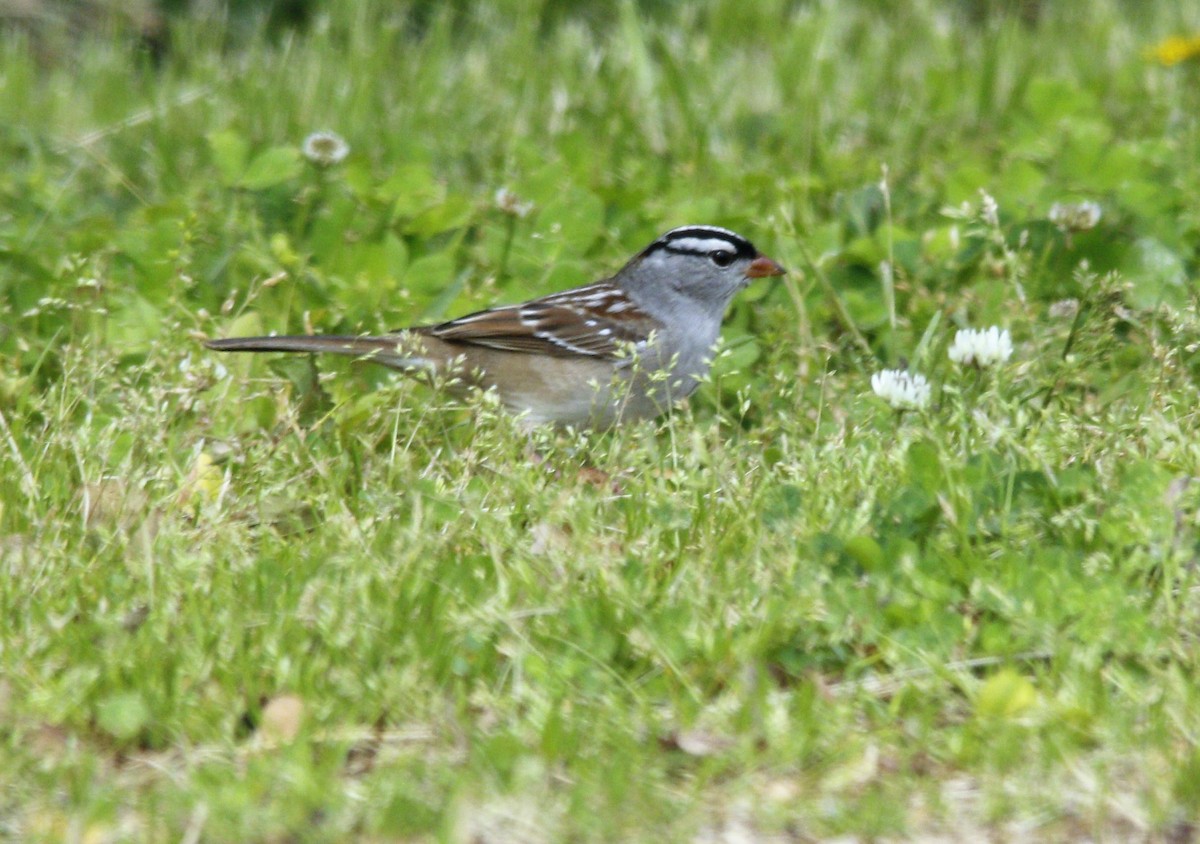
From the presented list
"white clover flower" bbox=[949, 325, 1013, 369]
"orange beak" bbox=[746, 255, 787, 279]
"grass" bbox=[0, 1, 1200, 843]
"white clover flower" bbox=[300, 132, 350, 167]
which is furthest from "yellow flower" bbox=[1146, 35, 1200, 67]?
"white clover flower" bbox=[949, 325, 1013, 369]

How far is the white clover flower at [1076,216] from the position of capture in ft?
18.8

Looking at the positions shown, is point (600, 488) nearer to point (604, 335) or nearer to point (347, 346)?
point (347, 346)

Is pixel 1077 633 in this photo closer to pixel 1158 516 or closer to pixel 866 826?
pixel 1158 516

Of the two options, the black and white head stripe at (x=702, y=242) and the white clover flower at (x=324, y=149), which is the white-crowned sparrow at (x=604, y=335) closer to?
the black and white head stripe at (x=702, y=242)

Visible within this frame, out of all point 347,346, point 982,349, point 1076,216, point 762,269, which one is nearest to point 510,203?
point 762,269

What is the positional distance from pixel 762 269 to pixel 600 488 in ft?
5.44

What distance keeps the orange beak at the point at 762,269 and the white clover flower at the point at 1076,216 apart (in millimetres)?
979

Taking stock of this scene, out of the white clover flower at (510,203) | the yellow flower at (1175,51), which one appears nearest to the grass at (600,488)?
the white clover flower at (510,203)

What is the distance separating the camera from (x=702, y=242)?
5.66m

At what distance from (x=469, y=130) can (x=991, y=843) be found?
5105 mm

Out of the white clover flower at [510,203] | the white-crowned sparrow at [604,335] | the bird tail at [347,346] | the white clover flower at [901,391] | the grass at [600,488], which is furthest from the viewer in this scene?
the white clover flower at [510,203]

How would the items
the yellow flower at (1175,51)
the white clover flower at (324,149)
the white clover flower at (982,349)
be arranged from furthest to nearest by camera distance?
1. the yellow flower at (1175,51)
2. the white clover flower at (324,149)
3. the white clover flower at (982,349)

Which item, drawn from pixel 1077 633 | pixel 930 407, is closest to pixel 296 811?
pixel 1077 633

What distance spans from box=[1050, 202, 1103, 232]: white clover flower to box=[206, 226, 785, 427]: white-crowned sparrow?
3.29ft
